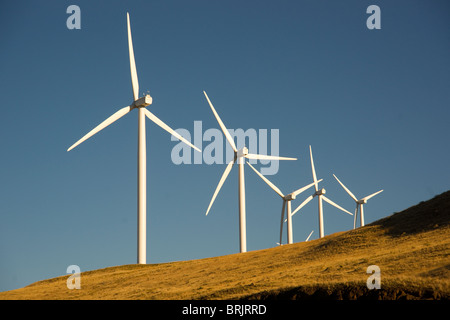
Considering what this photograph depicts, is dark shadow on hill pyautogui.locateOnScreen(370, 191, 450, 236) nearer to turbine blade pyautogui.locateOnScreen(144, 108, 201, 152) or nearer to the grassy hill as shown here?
the grassy hill

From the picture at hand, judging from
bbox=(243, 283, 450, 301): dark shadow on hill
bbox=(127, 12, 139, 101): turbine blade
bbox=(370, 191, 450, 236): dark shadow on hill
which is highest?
bbox=(127, 12, 139, 101): turbine blade

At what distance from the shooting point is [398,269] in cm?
3622

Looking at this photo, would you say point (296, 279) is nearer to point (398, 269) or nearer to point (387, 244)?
point (398, 269)

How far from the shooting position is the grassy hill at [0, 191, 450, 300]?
31672 mm

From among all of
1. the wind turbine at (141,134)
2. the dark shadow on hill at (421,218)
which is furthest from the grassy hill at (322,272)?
the wind turbine at (141,134)

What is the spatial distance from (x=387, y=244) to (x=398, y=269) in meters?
15.9

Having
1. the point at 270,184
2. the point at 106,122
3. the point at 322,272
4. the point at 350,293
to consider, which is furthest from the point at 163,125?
the point at 350,293

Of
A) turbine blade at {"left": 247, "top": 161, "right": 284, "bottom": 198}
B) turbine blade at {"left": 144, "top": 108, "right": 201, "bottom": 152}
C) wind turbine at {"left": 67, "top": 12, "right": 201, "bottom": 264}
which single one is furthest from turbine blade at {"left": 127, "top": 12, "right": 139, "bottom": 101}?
turbine blade at {"left": 247, "top": 161, "right": 284, "bottom": 198}

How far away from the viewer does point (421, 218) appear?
57.6 metres
